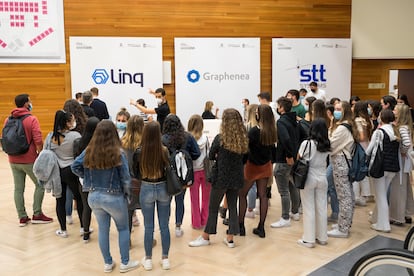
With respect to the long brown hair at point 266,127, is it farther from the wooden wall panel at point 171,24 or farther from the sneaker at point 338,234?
the wooden wall panel at point 171,24

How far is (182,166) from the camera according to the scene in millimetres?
4398

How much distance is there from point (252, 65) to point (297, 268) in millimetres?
8127

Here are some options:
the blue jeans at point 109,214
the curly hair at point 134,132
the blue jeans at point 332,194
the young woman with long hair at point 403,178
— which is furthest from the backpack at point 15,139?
the young woman with long hair at point 403,178

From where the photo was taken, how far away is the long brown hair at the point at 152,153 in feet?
13.0

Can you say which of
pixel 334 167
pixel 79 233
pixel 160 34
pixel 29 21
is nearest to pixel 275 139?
pixel 334 167

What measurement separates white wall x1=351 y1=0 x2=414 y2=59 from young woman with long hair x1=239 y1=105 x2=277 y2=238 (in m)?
8.95

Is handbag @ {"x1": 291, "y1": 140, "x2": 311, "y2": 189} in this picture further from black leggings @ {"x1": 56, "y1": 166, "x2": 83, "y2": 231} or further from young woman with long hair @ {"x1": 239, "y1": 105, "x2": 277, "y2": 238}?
black leggings @ {"x1": 56, "y1": 166, "x2": 83, "y2": 231}

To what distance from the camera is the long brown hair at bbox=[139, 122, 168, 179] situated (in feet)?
13.0

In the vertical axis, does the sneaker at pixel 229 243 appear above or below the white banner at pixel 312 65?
below

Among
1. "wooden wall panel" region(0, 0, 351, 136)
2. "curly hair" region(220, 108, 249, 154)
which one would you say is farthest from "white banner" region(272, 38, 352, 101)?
"curly hair" region(220, 108, 249, 154)

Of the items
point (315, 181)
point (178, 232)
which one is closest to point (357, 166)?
point (315, 181)

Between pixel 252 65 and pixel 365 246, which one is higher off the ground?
pixel 252 65

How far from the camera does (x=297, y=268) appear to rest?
431cm

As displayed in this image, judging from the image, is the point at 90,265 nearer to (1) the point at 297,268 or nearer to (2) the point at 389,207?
(1) the point at 297,268
